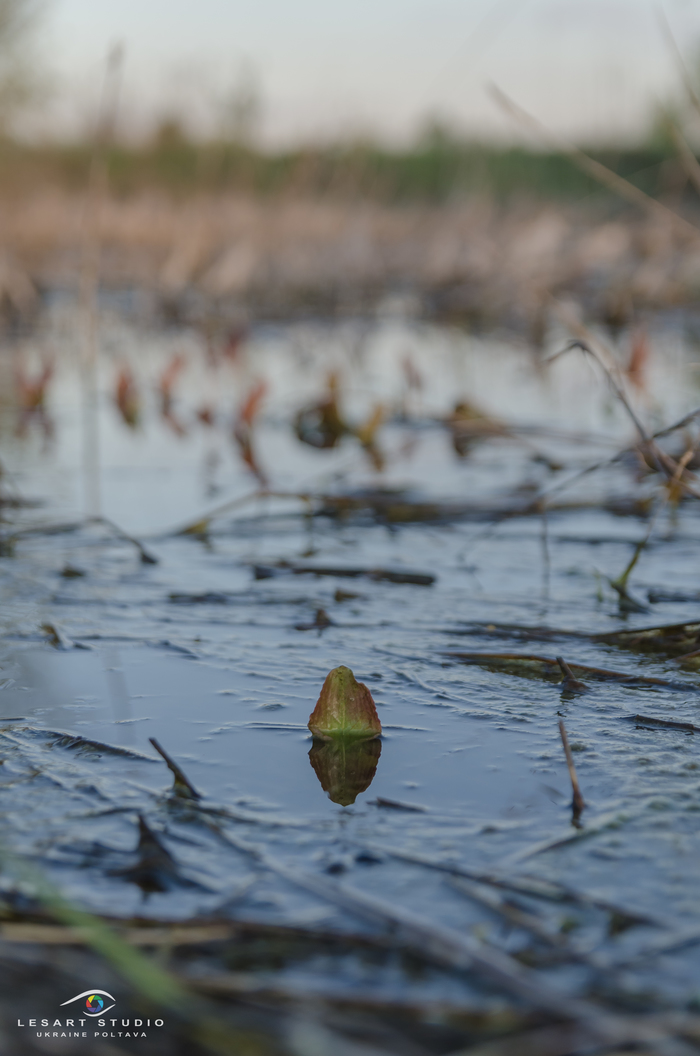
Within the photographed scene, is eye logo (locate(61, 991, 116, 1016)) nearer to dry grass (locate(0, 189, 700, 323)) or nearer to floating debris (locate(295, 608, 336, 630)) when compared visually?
floating debris (locate(295, 608, 336, 630))

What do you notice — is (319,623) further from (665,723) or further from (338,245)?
(338,245)

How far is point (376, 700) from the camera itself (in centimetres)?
165

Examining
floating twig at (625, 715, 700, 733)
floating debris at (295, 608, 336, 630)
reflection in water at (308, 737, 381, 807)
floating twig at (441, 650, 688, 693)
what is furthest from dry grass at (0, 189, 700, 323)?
reflection in water at (308, 737, 381, 807)

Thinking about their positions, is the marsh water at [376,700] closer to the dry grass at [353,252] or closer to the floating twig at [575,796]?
the floating twig at [575,796]

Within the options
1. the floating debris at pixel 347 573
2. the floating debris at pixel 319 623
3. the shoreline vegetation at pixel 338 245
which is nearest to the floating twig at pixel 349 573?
the floating debris at pixel 347 573

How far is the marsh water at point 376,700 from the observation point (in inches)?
42.9

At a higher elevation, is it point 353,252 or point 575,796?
point 353,252

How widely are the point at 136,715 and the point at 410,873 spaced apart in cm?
59

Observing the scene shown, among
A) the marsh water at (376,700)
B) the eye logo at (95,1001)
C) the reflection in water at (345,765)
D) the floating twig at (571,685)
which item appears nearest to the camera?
the eye logo at (95,1001)

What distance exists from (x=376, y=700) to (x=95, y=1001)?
2.50 ft

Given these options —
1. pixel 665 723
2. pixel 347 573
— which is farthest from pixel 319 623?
pixel 665 723

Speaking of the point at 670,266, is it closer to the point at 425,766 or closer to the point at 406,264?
the point at 406,264

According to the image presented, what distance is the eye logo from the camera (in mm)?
944

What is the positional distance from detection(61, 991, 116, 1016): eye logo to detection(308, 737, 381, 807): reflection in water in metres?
0.42
